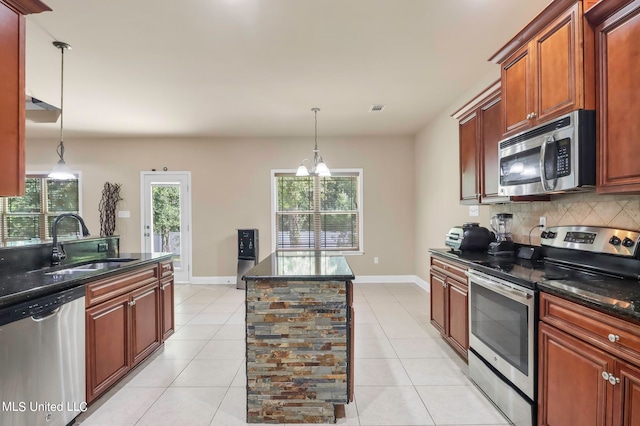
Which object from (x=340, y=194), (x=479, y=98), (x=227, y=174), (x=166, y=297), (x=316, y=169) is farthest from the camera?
(x=340, y=194)

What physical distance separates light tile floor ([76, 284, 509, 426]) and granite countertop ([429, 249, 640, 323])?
920 millimetres

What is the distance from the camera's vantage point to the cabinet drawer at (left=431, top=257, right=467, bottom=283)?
2.59 meters

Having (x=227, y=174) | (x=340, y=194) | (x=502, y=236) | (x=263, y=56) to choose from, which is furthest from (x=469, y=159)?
(x=227, y=174)

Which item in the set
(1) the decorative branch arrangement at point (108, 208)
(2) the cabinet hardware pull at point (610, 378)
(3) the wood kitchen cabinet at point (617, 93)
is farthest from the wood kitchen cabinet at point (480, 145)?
(1) the decorative branch arrangement at point (108, 208)

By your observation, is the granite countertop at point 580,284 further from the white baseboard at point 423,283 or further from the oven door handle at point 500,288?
the white baseboard at point 423,283

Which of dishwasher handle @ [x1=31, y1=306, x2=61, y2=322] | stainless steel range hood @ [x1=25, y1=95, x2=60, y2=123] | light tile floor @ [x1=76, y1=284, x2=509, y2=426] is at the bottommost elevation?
light tile floor @ [x1=76, y1=284, x2=509, y2=426]

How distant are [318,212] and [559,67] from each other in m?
4.37

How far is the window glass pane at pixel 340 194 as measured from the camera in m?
5.95

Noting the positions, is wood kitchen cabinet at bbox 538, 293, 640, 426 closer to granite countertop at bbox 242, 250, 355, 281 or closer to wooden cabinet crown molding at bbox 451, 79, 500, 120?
granite countertop at bbox 242, 250, 355, 281

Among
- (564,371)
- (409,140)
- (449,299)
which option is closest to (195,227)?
(409,140)

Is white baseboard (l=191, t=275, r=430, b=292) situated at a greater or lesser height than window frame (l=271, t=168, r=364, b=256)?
lesser

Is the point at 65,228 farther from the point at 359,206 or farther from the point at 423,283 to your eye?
the point at 423,283

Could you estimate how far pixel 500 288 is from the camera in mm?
1997

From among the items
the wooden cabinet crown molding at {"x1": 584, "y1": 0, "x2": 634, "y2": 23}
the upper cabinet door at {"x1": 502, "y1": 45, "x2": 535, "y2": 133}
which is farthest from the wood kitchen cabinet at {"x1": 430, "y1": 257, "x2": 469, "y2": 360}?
the wooden cabinet crown molding at {"x1": 584, "y1": 0, "x2": 634, "y2": 23}
